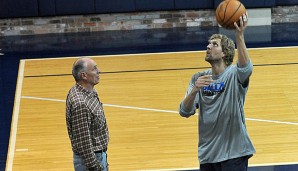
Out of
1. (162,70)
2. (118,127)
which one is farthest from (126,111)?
(162,70)

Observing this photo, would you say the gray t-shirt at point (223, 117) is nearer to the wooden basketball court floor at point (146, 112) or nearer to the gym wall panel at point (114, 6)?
the wooden basketball court floor at point (146, 112)

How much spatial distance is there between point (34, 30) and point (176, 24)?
3.02 m

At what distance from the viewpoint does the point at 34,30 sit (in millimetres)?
13258

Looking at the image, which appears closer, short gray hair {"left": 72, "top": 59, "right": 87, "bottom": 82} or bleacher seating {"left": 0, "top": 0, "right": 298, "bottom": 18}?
short gray hair {"left": 72, "top": 59, "right": 87, "bottom": 82}

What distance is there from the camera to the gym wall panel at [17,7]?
1304cm

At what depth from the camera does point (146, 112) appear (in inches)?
332

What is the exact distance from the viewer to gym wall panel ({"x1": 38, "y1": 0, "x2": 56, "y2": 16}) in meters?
13.1

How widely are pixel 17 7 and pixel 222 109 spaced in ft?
Result: 30.8

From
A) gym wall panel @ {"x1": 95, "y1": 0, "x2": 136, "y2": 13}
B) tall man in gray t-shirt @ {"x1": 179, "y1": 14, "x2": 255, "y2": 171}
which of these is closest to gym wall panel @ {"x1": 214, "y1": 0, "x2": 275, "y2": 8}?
gym wall panel @ {"x1": 95, "y1": 0, "x2": 136, "y2": 13}

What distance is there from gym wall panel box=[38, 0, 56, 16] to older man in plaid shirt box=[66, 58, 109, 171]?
8747 mm

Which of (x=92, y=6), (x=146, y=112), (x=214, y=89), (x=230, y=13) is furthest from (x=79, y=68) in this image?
(x=92, y=6)

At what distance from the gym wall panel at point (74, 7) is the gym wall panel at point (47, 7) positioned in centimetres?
9

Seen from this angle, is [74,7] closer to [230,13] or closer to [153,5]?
[153,5]

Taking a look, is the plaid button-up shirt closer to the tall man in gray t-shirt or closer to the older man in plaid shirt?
the older man in plaid shirt
